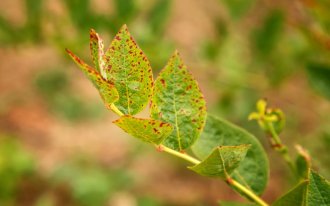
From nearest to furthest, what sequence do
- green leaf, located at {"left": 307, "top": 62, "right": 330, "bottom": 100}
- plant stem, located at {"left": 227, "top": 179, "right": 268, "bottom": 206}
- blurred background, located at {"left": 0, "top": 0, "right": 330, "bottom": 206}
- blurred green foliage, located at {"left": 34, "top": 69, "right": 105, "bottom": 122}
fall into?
1. plant stem, located at {"left": 227, "top": 179, "right": 268, "bottom": 206}
2. green leaf, located at {"left": 307, "top": 62, "right": 330, "bottom": 100}
3. blurred background, located at {"left": 0, "top": 0, "right": 330, "bottom": 206}
4. blurred green foliage, located at {"left": 34, "top": 69, "right": 105, "bottom": 122}

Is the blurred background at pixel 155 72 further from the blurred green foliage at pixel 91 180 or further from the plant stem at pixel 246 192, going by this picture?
the plant stem at pixel 246 192

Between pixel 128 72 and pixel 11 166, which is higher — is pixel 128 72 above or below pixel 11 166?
above

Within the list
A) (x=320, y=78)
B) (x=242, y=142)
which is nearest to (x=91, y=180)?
(x=320, y=78)

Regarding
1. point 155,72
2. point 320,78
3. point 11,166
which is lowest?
point 11,166

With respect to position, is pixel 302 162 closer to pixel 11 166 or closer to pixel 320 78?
pixel 320 78

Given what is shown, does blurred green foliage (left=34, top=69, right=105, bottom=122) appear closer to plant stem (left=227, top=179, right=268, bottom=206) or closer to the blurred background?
the blurred background

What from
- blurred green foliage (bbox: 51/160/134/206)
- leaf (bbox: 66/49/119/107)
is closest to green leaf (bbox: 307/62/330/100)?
leaf (bbox: 66/49/119/107)
